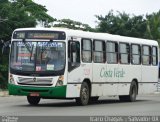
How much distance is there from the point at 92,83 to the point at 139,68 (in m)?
5.33

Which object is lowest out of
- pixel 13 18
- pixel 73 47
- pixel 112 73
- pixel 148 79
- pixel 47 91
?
pixel 47 91

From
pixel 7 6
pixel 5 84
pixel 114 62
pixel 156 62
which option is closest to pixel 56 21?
pixel 7 6

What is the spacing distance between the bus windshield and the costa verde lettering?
3.28 meters

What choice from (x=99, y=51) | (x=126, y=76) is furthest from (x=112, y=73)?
(x=126, y=76)

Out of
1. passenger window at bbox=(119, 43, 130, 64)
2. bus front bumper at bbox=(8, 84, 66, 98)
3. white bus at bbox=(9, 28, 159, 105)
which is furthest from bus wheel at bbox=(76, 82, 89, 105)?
passenger window at bbox=(119, 43, 130, 64)

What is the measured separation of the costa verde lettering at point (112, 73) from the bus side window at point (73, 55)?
231 cm

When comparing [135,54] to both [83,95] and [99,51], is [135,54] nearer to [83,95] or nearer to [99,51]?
[99,51]

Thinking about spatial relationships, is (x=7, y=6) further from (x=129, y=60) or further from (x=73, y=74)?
(x=73, y=74)

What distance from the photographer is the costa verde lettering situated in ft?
89.2

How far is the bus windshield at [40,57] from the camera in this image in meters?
24.1

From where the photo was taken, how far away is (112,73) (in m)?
28.0

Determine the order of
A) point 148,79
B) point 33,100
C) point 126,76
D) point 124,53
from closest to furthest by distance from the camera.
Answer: point 33,100, point 124,53, point 126,76, point 148,79

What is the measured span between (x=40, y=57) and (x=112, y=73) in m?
4.71

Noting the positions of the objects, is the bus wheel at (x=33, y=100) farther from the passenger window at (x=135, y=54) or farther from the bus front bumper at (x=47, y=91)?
the passenger window at (x=135, y=54)
